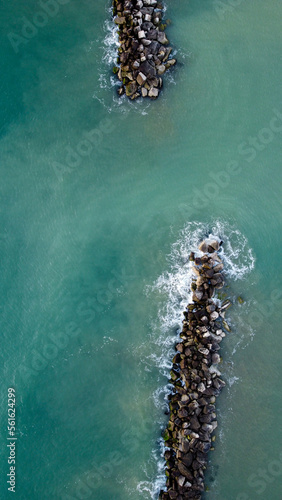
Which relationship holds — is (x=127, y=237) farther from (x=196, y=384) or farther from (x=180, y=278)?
(x=196, y=384)

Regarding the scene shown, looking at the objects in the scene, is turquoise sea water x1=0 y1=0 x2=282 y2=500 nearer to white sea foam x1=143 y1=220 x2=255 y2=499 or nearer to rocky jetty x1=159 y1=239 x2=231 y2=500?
white sea foam x1=143 y1=220 x2=255 y2=499

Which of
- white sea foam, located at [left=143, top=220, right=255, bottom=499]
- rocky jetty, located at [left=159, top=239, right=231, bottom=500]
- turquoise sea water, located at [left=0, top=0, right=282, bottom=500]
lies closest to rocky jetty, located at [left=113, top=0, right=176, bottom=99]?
turquoise sea water, located at [left=0, top=0, right=282, bottom=500]

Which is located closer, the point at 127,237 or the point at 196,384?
the point at 196,384

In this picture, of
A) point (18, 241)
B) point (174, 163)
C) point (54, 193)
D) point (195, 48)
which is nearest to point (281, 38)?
point (195, 48)

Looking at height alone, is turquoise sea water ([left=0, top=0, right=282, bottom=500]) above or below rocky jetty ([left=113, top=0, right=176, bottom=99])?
below

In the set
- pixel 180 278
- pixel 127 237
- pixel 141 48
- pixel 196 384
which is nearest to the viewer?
pixel 196 384

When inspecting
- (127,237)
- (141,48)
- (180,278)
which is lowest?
(180,278)

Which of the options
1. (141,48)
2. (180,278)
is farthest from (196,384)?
(141,48)
